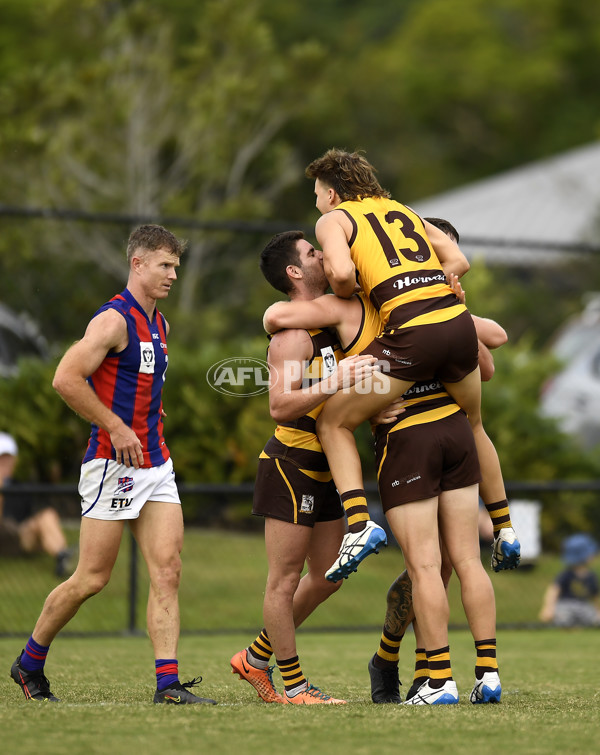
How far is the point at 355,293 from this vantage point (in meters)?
5.15

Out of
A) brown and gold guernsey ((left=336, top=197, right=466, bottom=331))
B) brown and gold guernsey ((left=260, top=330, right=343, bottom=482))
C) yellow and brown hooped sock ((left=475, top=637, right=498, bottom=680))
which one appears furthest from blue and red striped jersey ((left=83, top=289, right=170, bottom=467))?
yellow and brown hooped sock ((left=475, top=637, right=498, bottom=680))

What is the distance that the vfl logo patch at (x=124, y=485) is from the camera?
499cm

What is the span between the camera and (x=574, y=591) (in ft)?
32.6

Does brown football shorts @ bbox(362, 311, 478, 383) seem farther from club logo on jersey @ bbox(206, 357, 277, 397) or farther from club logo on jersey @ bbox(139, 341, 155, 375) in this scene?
club logo on jersey @ bbox(206, 357, 277, 397)

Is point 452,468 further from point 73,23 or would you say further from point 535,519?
point 73,23

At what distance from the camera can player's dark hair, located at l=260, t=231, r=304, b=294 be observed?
517cm

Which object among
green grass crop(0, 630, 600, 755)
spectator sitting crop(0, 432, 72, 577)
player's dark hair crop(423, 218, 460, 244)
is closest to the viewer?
green grass crop(0, 630, 600, 755)

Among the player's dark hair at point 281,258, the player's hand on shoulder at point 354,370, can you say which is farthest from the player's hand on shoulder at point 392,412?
the player's dark hair at point 281,258

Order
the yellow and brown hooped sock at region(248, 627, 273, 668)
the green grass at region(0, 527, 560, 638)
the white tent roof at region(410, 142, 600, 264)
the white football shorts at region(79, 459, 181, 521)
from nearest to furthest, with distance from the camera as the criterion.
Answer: the white football shorts at region(79, 459, 181, 521), the yellow and brown hooped sock at region(248, 627, 273, 668), the green grass at region(0, 527, 560, 638), the white tent roof at region(410, 142, 600, 264)

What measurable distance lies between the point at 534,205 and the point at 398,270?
1173 inches

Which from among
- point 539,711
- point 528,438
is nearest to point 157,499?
point 539,711

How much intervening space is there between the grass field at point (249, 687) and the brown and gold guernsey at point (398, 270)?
5.42 feet

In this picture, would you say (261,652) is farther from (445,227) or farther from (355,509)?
(445,227)

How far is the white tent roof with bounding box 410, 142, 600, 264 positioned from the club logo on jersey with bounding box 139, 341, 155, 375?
2570 cm
